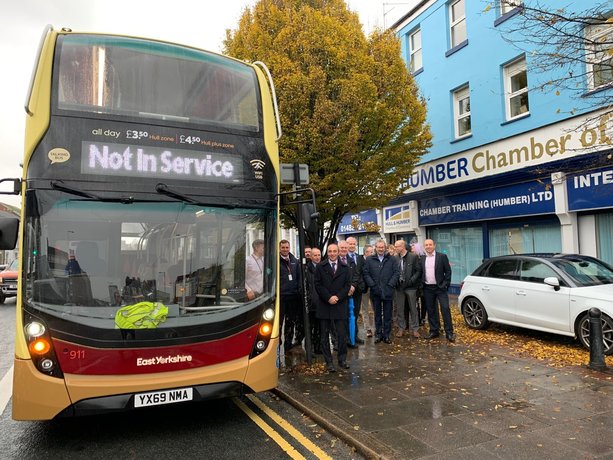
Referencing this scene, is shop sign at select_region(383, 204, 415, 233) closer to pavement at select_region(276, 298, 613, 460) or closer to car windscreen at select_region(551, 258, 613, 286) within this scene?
car windscreen at select_region(551, 258, 613, 286)

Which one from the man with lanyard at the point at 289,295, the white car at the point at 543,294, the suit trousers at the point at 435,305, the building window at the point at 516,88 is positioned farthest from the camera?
the building window at the point at 516,88

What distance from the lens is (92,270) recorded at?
4188 millimetres

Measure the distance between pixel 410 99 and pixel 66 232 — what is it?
32.4 feet

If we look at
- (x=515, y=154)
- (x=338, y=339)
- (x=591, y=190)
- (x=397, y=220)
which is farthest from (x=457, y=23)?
(x=338, y=339)

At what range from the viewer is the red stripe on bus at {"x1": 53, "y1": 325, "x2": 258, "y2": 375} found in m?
3.96

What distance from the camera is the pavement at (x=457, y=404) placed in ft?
13.2

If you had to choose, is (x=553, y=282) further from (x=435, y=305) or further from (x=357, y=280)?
(x=357, y=280)

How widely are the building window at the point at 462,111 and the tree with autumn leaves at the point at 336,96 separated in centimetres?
301

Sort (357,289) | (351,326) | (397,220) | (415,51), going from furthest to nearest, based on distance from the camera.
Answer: (397,220) < (415,51) < (357,289) < (351,326)

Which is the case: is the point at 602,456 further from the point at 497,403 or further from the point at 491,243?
the point at 491,243

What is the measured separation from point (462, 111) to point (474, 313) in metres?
8.04

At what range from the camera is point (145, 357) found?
4129 mm

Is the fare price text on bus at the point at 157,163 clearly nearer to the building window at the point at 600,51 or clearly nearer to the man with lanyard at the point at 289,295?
A: the man with lanyard at the point at 289,295

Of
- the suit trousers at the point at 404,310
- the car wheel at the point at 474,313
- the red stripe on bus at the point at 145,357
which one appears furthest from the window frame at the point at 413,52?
the red stripe on bus at the point at 145,357
